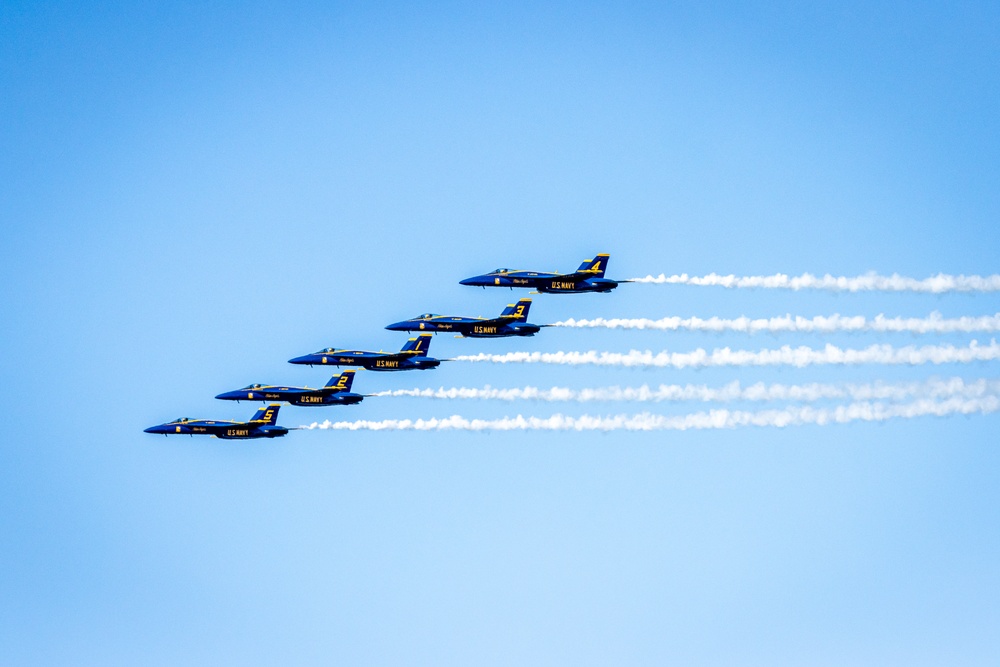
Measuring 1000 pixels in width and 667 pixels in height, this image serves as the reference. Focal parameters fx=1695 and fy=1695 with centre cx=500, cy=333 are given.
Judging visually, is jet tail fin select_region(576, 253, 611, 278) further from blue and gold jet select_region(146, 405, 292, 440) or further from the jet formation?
blue and gold jet select_region(146, 405, 292, 440)

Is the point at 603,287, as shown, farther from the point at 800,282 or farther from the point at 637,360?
the point at 800,282

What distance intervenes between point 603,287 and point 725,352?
8.55 metres

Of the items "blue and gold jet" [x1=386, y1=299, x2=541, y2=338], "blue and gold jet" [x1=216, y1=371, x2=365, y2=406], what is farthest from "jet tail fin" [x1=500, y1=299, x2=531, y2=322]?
"blue and gold jet" [x1=216, y1=371, x2=365, y2=406]

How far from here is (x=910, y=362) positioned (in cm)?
9081

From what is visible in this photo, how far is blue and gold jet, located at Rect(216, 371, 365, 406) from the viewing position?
106 meters

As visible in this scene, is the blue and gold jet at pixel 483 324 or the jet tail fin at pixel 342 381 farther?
the jet tail fin at pixel 342 381

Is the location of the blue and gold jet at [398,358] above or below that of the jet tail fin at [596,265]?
below

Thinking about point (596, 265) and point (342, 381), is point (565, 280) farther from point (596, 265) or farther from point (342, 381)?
point (342, 381)

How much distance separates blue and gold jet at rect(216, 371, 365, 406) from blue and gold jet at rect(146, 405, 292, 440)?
1642 mm

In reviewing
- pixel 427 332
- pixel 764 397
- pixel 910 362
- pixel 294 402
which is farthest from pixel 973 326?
pixel 294 402

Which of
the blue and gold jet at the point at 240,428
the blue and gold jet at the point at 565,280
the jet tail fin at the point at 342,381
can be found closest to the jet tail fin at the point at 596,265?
the blue and gold jet at the point at 565,280

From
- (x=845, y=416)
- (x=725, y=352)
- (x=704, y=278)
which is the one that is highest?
(x=704, y=278)

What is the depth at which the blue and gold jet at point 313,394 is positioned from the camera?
10612cm

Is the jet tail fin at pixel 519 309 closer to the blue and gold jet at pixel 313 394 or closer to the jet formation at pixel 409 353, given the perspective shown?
the jet formation at pixel 409 353
